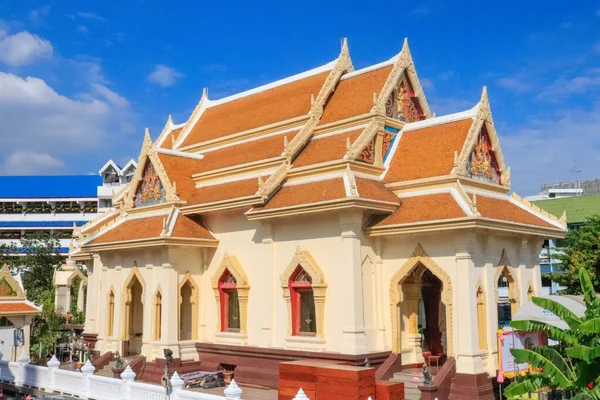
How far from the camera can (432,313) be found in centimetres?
1755

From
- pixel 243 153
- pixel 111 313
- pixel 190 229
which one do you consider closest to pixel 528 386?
pixel 190 229

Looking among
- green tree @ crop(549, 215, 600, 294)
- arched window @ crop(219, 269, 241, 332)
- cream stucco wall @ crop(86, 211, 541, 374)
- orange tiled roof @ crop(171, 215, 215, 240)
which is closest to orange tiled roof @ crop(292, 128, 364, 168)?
cream stucco wall @ crop(86, 211, 541, 374)

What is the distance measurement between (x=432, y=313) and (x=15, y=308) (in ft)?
43.7

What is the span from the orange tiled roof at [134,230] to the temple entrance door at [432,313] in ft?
25.0

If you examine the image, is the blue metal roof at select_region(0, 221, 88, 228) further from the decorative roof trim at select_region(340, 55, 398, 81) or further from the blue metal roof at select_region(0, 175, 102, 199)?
the decorative roof trim at select_region(340, 55, 398, 81)

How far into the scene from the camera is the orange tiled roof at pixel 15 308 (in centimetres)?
2027

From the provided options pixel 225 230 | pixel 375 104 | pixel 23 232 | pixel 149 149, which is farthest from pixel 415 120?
pixel 23 232

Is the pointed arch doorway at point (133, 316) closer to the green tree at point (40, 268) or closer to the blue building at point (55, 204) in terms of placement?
the green tree at point (40, 268)

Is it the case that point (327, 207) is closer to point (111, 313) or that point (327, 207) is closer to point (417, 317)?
point (417, 317)

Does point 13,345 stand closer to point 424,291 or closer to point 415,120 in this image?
point 424,291

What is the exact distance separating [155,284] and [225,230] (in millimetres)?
2514

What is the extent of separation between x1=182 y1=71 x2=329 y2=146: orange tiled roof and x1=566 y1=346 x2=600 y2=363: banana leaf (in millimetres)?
10781

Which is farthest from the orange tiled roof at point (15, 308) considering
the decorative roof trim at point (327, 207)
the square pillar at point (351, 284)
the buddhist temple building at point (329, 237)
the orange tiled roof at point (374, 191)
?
the orange tiled roof at point (374, 191)

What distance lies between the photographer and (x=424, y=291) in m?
17.7
